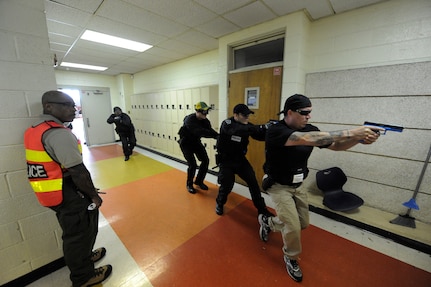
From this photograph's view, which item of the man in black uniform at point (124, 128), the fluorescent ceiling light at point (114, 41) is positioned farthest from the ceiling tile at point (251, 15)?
the man in black uniform at point (124, 128)

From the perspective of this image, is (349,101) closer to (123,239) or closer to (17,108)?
(123,239)

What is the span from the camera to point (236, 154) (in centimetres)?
231

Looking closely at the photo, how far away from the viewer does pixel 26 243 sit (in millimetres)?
1557

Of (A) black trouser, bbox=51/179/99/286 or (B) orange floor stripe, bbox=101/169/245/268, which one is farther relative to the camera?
(B) orange floor stripe, bbox=101/169/245/268

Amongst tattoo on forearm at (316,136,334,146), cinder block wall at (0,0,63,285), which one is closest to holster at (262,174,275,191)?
tattoo on forearm at (316,136,334,146)

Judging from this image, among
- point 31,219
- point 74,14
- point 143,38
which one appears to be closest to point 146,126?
point 143,38

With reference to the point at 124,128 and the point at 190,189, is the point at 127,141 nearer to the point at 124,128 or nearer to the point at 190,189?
the point at 124,128

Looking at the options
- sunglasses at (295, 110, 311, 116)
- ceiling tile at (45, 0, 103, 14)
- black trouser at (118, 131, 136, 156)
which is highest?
ceiling tile at (45, 0, 103, 14)

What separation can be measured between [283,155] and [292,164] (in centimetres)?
12

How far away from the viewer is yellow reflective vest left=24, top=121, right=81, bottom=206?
124 centimetres

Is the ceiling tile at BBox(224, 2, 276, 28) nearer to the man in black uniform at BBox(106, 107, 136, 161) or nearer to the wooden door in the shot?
the wooden door

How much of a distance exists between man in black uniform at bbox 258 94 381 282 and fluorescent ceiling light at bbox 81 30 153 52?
3.54m

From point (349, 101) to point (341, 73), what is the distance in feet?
1.34

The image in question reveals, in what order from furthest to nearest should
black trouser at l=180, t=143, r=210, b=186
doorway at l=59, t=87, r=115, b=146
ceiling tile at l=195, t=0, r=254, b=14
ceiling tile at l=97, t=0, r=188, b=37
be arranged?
doorway at l=59, t=87, r=115, b=146 < black trouser at l=180, t=143, r=210, b=186 < ceiling tile at l=97, t=0, r=188, b=37 < ceiling tile at l=195, t=0, r=254, b=14
